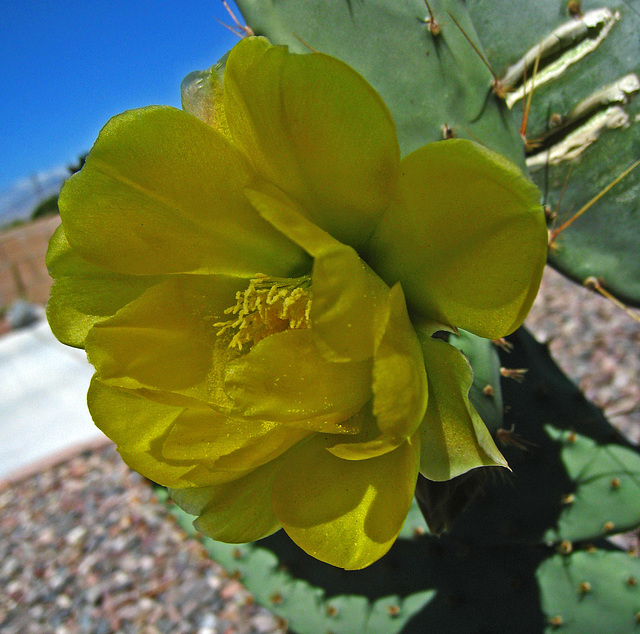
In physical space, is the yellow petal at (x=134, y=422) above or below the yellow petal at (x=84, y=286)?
below

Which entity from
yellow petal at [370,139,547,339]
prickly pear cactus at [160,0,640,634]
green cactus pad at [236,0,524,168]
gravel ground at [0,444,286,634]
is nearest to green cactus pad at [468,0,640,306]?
prickly pear cactus at [160,0,640,634]

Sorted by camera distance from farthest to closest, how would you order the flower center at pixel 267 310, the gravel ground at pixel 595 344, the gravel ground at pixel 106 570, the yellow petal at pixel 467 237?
1. the gravel ground at pixel 595 344
2. the gravel ground at pixel 106 570
3. the flower center at pixel 267 310
4. the yellow petal at pixel 467 237

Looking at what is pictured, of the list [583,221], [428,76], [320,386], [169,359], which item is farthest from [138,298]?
[583,221]

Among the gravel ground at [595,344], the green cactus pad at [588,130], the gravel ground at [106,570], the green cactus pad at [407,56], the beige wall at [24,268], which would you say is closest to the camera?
the green cactus pad at [407,56]

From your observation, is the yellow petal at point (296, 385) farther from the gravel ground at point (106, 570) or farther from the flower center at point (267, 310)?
the gravel ground at point (106, 570)

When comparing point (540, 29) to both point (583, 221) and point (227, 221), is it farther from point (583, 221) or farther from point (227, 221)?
point (227, 221)

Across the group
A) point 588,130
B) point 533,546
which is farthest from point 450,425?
point 533,546

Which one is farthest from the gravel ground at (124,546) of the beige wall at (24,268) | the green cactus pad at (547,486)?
the beige wall at (24,268)

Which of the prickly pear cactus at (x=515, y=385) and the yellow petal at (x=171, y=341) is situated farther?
the prickly pear cactus at (x=515, y=385)

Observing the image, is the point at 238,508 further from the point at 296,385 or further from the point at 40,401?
the point at 40,401
